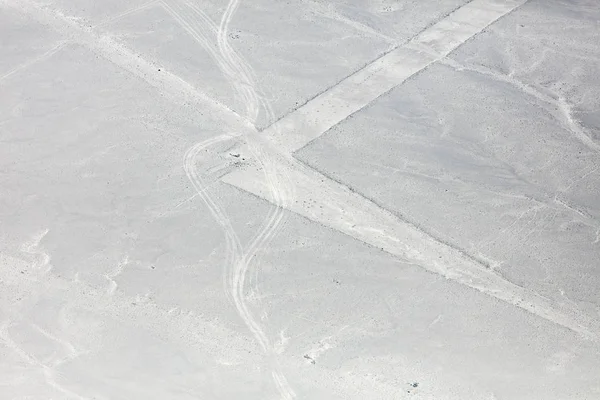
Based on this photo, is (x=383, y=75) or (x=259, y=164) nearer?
(x=259, y=164)

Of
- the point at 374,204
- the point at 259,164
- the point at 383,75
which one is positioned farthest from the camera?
the point at 383,75

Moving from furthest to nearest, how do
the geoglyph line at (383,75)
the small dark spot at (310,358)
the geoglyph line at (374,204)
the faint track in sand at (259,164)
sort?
the geoglyph line at (383,75) → the geoglyph line at (374,204) → the faint track in sand at (259,164) → the small dark spot at (310,358)

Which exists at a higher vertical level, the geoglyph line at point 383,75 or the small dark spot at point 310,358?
the geoglyph line at point 383,75

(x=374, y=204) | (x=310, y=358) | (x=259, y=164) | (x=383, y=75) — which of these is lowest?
(x=310, y=358)

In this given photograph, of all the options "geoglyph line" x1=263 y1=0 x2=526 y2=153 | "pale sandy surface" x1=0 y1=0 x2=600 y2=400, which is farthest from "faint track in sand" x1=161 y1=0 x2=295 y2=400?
"geoglyph line" x1=263 y1=0 x2=526 y2=153

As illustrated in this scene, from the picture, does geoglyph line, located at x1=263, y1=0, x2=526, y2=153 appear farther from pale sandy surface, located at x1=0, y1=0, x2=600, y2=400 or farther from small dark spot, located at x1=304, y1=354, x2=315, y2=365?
small dark spot, located at x1=304, y1=354, x2=315, y2=365

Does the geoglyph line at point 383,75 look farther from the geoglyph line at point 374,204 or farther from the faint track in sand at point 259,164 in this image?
the faint track in sand at point 259,164

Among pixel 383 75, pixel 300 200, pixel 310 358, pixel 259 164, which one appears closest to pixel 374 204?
pixel 300 200

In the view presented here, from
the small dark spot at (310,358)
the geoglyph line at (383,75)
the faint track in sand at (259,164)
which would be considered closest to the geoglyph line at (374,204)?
the geoglyph line at (383,75)

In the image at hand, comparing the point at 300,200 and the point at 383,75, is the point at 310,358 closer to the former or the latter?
the point at 300,200
